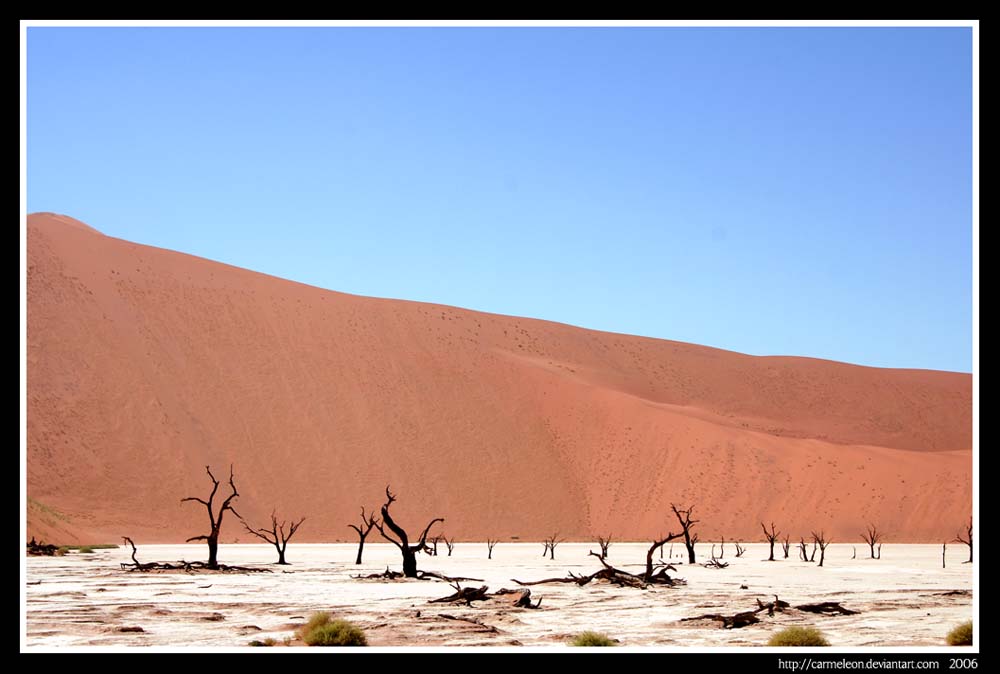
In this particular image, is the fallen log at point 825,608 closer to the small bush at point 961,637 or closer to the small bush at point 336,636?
the small bush at point 961,637

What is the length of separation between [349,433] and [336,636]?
191 ft

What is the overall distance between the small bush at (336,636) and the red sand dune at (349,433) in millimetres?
38436

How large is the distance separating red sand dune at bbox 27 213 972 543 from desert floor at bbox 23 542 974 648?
86.1 ft

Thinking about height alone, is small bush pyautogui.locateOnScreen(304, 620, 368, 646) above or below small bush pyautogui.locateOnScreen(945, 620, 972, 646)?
below

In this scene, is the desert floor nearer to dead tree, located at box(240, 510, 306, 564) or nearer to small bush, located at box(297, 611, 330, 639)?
small bush, located at box(297, 611, 330, 639)

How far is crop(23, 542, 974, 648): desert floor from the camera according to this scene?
15742mm

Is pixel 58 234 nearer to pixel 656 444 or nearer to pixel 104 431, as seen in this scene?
pixel 104 431

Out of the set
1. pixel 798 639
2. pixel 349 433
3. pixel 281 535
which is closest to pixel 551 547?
pixel 281 535

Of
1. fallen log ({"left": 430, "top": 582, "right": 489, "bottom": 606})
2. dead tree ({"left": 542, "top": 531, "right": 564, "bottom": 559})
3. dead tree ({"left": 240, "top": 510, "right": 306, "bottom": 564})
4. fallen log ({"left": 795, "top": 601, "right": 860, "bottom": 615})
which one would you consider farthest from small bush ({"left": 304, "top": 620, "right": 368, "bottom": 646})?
dead tree ({"left": 542, "top": 531, "right": 564, "bottom": 559})

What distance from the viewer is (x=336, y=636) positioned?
47.9ft

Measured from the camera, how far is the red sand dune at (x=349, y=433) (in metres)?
61.9

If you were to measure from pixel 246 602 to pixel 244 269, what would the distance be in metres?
70.1

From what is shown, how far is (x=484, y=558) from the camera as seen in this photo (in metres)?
42.7
